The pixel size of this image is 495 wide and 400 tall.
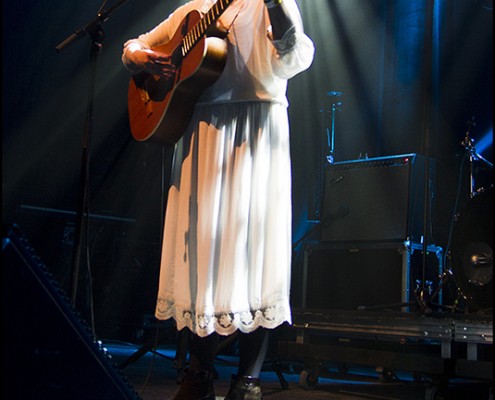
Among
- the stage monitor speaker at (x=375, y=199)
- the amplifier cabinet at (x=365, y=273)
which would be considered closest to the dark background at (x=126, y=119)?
the stage monitor speaker at (x=375, y=199)

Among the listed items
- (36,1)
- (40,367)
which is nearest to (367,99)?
(36,1)

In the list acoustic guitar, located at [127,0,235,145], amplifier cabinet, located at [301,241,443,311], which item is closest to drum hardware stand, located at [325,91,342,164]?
amplifier cabinet, located at [301,241,443,311]

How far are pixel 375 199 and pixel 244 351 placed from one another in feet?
9.53

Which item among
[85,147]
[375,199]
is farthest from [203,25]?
[375,199]

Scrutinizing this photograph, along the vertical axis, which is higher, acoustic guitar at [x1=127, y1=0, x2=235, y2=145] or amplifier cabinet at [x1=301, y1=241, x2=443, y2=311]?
acoustic guitar at [x1=127, y1=0, x2=235, y2=145]

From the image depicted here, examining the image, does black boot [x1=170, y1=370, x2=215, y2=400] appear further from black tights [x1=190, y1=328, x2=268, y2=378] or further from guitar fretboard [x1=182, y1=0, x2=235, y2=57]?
guitar fretboard [x1=182, y1=0, x2=235, y2=57]

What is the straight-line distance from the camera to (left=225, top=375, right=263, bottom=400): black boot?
7.13ft

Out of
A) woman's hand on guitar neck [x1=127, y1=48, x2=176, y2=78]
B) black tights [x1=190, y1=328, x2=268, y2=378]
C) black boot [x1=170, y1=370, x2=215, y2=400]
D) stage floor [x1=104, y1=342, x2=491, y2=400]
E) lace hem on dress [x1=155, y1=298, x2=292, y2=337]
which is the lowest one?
stage floor [x1=104, y1=342, x2=491, y2=400]

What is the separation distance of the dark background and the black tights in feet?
12.6

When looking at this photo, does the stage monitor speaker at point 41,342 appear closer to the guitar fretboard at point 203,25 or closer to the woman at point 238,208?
the woman at point 238,208

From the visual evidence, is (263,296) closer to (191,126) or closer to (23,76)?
(191,126)

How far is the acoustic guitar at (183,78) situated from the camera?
7.31 feet

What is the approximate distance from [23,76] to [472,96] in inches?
175

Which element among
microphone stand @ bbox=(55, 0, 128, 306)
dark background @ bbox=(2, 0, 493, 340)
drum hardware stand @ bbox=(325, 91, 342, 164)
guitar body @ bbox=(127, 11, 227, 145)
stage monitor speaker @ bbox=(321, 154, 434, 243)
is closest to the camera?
guitar body @ bbox=(127, 11, 227, 145)
